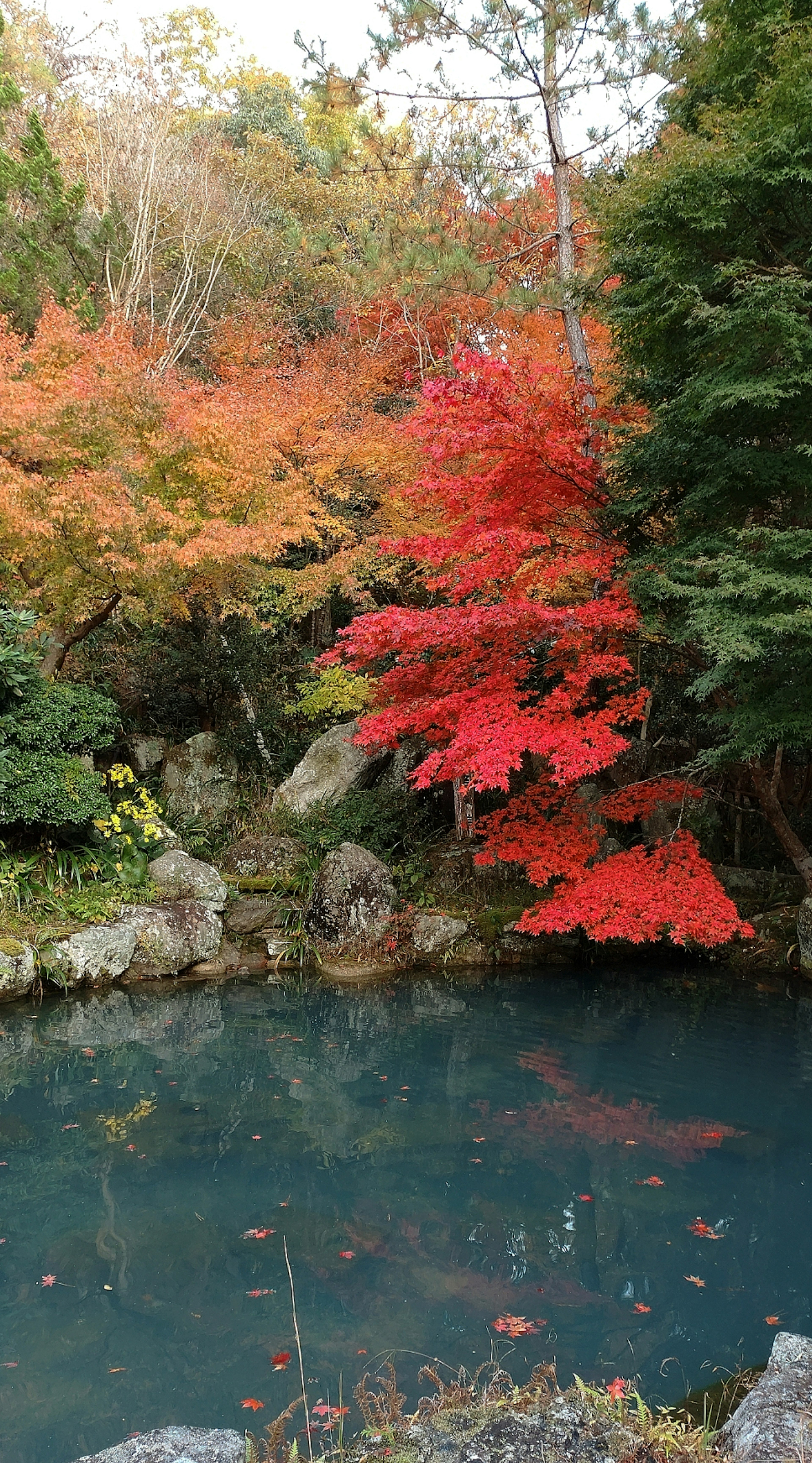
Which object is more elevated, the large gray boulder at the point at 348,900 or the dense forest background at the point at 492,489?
the dense forest background at the point at 492,489

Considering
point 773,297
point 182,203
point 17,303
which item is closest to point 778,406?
point 773,297

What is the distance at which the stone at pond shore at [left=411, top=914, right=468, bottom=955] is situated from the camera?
9.21 m

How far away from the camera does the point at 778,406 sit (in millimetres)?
6375

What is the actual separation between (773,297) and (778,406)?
0.75 meters

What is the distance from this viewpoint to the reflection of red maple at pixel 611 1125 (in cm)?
534

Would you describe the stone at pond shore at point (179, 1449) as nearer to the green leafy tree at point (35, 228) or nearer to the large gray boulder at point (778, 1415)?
the large gray boulder at point (778, 1415)

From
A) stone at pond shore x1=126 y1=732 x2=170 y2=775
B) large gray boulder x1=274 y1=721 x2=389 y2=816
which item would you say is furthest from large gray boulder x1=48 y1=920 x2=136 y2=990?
stone at pond shore x1=126 y1=732 x2=170 y2=775

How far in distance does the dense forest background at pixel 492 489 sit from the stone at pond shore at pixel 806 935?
41 centimetres

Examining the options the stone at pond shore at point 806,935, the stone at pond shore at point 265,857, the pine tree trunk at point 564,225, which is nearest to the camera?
the stone at pond shore at point 806,935

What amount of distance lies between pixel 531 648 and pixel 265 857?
175 inches

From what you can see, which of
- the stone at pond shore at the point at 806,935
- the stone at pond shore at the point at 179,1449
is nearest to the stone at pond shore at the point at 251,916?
the stone at pond shore at the point at 806,935

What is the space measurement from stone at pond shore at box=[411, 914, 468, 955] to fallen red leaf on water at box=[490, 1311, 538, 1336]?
5491 mm

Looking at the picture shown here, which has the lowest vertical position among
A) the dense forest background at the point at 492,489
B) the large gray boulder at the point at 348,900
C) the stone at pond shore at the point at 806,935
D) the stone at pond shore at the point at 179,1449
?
the stone at pond shore at the point at 179,1449

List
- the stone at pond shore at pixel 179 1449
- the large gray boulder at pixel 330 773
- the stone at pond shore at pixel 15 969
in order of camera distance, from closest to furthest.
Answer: the stone at pond shore at pixel 179 1449 < the stone at pond shore at pixel 15 969 < the large gray boulder at pixel 330 773
